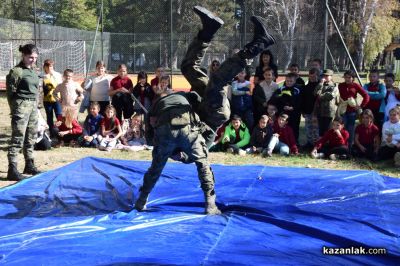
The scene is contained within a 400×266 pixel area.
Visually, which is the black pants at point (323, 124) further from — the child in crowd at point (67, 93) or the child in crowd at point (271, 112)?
the child in crowd at point (67, 93)

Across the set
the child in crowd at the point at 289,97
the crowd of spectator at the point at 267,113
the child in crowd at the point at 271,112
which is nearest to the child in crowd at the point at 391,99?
the crowd of spectator at the point at 267,113

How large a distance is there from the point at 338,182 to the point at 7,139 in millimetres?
6538

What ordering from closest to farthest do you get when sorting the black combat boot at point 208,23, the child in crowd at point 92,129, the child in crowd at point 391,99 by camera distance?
the black combat boot at point 208,23 < the child in crowd at point 391,99 < the child in crowd at point 92,129

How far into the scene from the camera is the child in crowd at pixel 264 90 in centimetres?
813

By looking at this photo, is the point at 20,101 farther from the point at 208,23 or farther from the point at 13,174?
the point at 208,23

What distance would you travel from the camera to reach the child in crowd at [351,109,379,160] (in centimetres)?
751

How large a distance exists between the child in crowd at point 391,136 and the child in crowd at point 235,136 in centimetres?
218

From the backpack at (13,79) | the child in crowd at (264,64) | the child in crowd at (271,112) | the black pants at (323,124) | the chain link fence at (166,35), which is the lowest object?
the black pants at (323,124)

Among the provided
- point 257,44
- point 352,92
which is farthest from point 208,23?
point 352,92

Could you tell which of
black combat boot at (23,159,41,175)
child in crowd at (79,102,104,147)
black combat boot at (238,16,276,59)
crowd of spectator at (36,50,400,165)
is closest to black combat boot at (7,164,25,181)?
black combat boot at (23,159,41,175)

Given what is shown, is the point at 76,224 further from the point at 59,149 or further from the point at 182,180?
the point at 59,149

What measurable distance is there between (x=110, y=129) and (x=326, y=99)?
380cm

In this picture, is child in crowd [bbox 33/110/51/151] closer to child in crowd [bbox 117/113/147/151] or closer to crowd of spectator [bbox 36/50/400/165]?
crowd of spectator [bbox 36/50/400/165]

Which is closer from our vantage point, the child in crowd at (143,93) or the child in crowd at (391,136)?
the child in crowd at (391,136)
